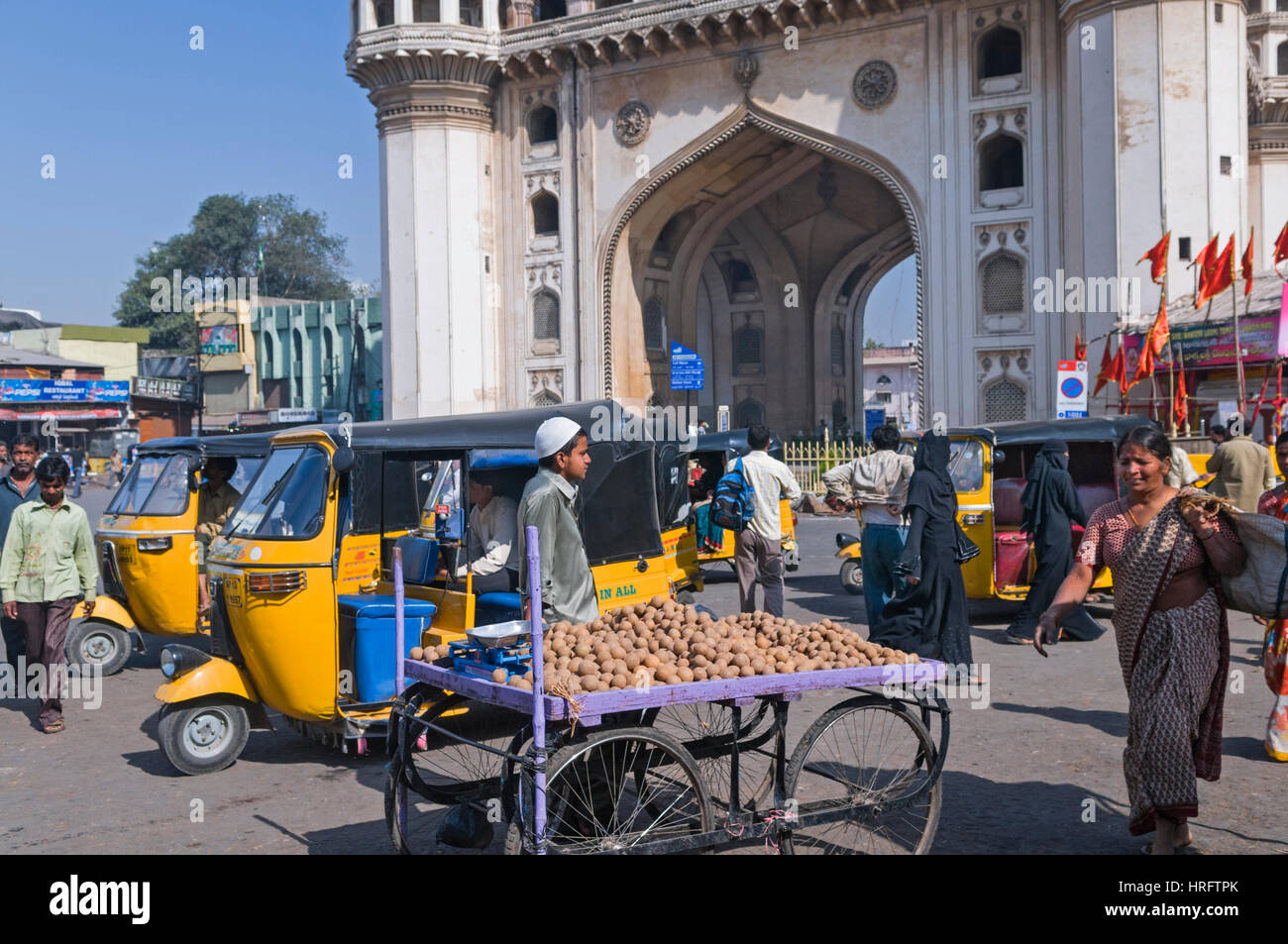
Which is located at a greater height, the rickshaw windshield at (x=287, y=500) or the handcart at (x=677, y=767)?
the rickshaw windshield at (x=287, y=500)

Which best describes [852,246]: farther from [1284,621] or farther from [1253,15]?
[1284,621]

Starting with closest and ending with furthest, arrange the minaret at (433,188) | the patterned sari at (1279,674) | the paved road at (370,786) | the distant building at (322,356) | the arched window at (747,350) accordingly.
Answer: the paved road at (370,786)
the patterned sari at (1279,674)
the minaret at (433,188)
the arched window at (747,350)
the distant building at (322,356)

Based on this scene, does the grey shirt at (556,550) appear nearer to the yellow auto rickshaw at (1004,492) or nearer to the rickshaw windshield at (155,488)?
the rickshaw windshield at (155,488)

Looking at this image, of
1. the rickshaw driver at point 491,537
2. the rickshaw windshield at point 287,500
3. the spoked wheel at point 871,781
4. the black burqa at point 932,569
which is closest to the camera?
the spoked wheel at point 871,781

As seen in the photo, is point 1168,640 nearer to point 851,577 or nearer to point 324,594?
point 324,594

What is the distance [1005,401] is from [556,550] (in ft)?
68.8

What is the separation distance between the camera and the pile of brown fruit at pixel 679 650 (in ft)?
13.0

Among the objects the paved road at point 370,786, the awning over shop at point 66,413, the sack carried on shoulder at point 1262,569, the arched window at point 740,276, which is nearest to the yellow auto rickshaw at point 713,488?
the paved road at point 370,786

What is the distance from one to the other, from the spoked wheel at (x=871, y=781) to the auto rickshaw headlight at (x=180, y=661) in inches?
126

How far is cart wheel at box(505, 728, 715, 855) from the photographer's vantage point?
384 centimetres

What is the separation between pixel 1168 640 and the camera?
169 inches

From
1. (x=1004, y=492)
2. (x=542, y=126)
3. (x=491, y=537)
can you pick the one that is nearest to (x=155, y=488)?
(x=491, y=537)

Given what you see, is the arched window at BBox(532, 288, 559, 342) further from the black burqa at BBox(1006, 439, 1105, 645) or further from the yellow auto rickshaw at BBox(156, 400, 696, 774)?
the yellow auto rickshaw at BBox(156, 400, 696, 774)
